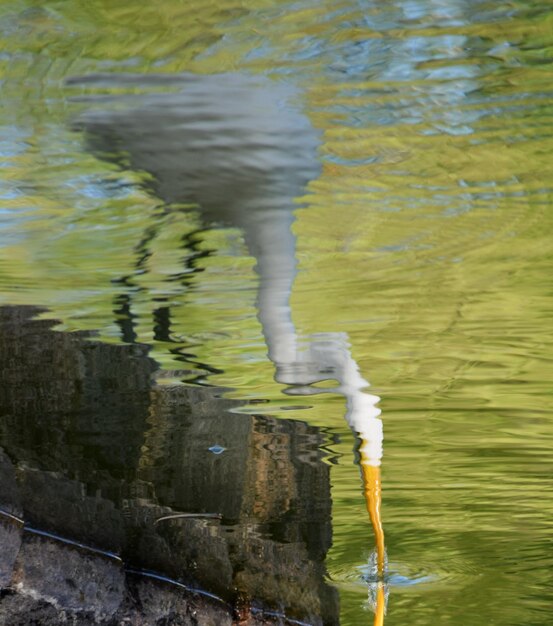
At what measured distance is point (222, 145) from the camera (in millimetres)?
625

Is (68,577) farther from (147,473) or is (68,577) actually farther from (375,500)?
(375,500)

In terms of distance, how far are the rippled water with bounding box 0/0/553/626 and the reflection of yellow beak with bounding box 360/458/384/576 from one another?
2 cm

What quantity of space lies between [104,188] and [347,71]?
0.96 feet

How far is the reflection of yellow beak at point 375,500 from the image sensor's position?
57.3 inches

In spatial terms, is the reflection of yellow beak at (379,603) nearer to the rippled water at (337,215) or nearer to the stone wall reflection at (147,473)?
the rippled water at (337,215)

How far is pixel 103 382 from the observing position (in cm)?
105

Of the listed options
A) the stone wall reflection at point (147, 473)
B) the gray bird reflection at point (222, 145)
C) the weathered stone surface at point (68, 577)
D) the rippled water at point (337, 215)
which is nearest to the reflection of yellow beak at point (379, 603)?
the rippled water at point (337, 215)

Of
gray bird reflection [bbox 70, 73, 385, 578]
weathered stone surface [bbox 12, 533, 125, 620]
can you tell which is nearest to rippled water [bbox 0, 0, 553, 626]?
gray bird reflection [bbox 70, 73, 385, 578]

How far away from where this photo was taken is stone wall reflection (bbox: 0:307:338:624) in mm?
969

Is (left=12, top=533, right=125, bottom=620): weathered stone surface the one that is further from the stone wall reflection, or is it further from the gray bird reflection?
the gray bird reflection

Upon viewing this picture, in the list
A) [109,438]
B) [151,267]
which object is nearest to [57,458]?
[109,438]

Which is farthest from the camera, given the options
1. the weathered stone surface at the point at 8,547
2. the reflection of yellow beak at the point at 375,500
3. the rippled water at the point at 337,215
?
the reflection of yellow beak at the point at 375,500

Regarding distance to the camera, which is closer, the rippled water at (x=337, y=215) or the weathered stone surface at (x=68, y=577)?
the rippled water at (x=337, y=215)

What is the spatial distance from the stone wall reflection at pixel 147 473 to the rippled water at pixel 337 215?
0.09ft
